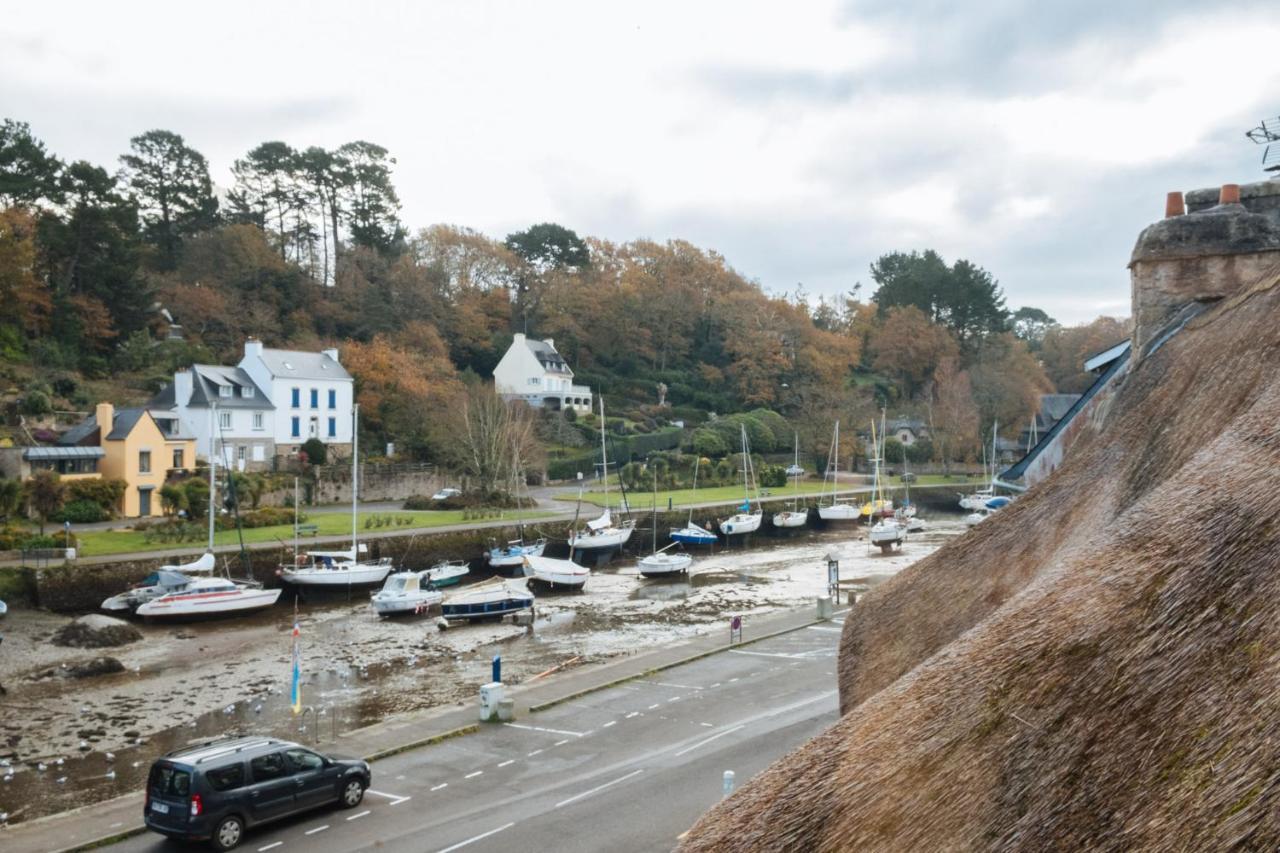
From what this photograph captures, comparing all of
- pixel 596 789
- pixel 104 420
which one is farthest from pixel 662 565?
pixel 596 789

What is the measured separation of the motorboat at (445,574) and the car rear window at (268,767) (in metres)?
25.2

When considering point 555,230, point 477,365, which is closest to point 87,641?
point 477,365

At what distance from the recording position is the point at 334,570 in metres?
38.9

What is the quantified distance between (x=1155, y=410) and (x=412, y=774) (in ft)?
42.9

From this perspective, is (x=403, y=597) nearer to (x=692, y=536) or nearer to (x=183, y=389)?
(x=692, y=536)

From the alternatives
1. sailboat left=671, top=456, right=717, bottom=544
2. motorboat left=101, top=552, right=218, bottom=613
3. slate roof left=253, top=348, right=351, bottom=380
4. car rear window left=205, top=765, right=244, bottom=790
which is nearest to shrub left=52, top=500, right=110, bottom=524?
motorboat left=101, top=552, right=218, bottom=613

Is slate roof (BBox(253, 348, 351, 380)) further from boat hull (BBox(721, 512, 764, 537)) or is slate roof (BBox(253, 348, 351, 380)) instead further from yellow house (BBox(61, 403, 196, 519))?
boat hull (BBox(721, 512, 764, 537))

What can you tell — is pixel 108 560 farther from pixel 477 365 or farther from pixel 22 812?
pixel 477 365

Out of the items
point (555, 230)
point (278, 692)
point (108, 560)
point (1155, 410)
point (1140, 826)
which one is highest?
point (555, 230)

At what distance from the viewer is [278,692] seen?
25.2m

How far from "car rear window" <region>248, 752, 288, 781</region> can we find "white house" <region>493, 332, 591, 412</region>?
6852 centimetres

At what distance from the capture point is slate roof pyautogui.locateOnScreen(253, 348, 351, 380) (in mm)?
61013

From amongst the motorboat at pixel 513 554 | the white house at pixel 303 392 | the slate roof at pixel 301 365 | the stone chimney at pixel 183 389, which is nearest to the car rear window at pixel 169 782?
the motorboat at pixel 513 554

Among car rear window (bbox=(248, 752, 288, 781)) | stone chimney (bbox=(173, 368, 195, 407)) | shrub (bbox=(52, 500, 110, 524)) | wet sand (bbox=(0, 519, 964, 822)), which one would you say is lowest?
wet sand (bbox=(0, 519, 964, 822))
